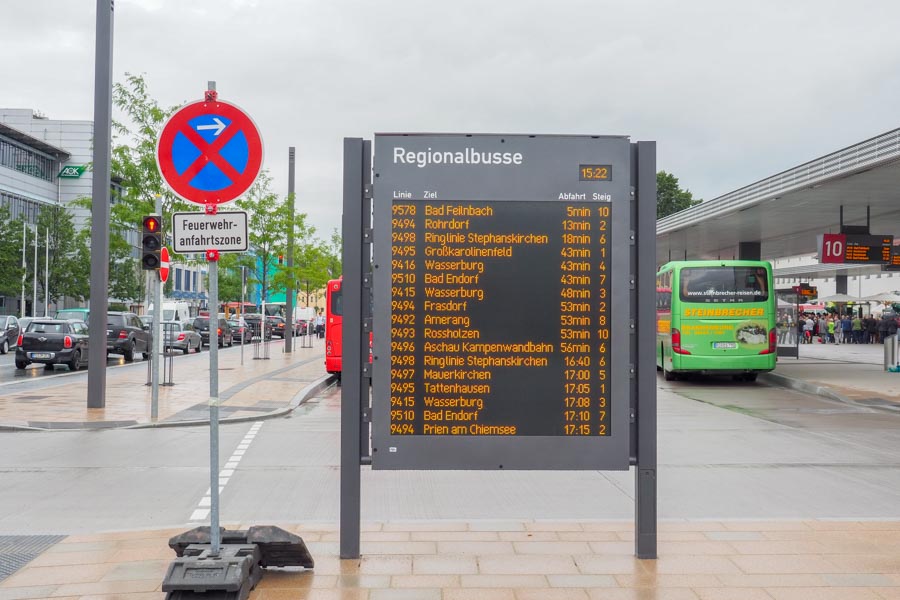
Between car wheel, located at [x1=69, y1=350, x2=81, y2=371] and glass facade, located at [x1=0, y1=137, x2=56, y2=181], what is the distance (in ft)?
154

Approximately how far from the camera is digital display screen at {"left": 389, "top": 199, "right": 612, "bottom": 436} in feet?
17.8

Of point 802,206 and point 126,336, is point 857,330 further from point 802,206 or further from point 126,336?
point 126,336

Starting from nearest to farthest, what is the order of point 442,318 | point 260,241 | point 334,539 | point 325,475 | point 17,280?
point 442,318 → point 334,539 → point 325,475 → point 260,241 → point 17,280

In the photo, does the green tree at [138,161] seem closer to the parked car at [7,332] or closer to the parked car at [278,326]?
the parked car at [7,332]

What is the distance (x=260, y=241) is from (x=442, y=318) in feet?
107

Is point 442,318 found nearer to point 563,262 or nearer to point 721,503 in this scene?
point 563,262

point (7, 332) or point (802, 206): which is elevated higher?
point (802, 206)

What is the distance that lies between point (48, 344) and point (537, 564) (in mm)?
24407

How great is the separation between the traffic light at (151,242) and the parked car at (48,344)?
1343 cm

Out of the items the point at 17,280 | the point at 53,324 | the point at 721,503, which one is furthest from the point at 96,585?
the point at 17,280

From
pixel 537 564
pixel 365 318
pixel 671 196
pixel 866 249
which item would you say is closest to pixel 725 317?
pixel 866 249

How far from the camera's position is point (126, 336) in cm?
3200

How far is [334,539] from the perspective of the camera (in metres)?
6.04

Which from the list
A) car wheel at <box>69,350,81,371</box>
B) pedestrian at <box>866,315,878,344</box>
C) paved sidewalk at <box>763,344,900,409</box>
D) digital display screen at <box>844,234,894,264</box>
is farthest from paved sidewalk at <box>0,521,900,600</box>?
pedestrian at <box>866,315,878,344</box>
